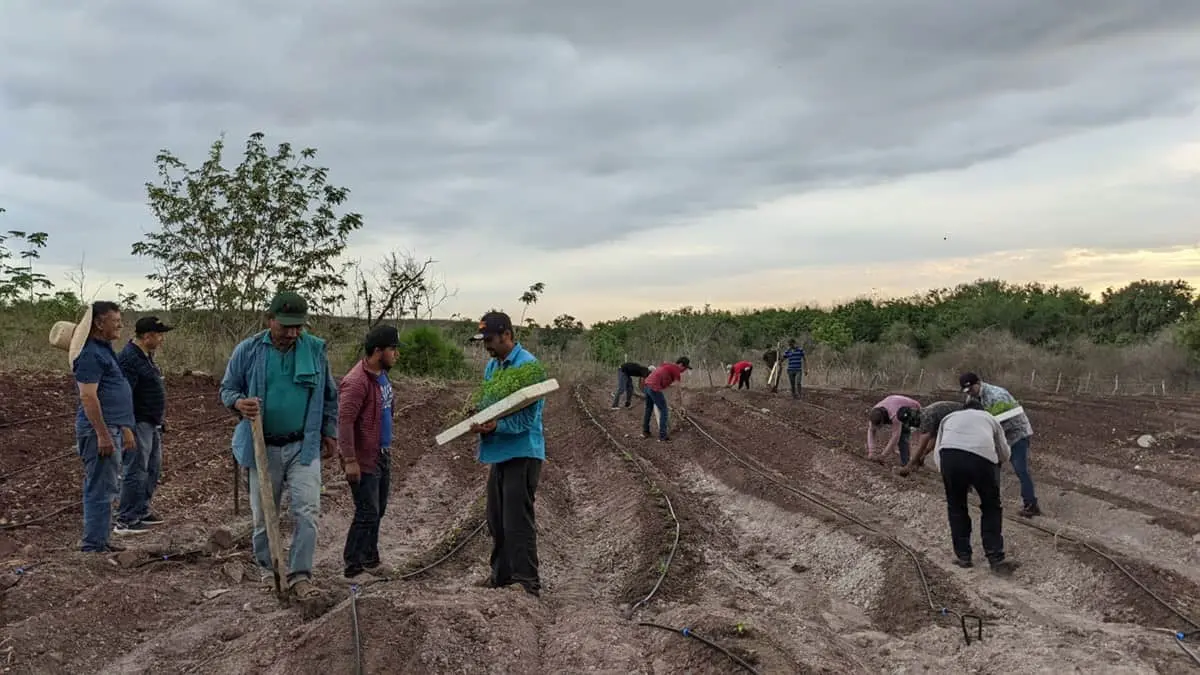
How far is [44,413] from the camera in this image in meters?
10.8

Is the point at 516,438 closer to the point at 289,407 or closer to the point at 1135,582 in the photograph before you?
the point at 289,407

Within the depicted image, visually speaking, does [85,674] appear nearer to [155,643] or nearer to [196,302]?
[155,643]

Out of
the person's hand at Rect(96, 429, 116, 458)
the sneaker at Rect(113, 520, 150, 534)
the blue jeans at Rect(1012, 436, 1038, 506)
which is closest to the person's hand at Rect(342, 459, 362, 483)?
the person's hand at Rect(96, 429, 116, 458)

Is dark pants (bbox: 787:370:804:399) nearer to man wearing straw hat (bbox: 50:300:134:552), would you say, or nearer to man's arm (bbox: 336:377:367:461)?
man's arm (bbox: 336:377:367:461)

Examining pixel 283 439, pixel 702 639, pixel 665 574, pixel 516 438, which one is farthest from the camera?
pixel 665 574

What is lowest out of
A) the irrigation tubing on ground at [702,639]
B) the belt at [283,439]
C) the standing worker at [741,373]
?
the irrigation tubing on ground at [702,639]

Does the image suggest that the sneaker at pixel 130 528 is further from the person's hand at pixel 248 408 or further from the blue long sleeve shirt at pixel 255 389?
the person's hand at pixel 248 408

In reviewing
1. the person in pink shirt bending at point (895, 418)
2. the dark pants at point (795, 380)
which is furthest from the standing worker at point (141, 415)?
the dark pants at point (795, 380)

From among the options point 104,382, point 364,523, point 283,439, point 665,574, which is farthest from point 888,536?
point 104,382

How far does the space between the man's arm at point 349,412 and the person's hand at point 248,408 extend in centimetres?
69

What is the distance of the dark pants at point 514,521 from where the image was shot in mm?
4887

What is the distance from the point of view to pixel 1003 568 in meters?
6.65

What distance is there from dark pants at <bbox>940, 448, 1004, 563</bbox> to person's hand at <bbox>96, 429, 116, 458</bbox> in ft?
19.9

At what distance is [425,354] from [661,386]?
588 inches
